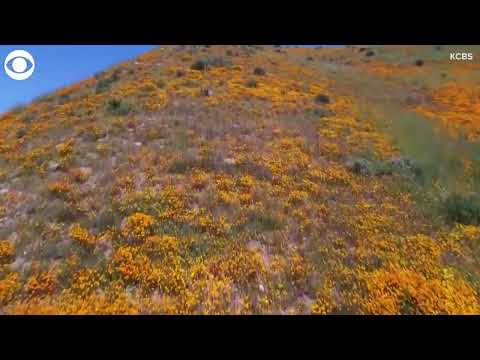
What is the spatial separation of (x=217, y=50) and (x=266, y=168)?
1741cm

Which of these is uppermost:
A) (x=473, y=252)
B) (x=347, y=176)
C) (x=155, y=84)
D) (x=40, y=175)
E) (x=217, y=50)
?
(x=217, y=50)

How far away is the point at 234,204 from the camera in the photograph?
7.26 metres

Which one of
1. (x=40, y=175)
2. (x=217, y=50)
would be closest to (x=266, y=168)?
(x=40, y=175)

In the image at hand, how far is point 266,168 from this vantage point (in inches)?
347

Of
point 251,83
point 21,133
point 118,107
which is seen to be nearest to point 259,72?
point 251,83

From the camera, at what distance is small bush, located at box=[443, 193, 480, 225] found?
7.18 m

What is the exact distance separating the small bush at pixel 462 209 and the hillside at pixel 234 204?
1.4 inches

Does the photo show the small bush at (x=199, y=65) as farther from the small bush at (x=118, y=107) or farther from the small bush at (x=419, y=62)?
the small bush at (x=419, y=62)

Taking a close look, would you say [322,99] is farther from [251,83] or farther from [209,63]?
[209,63]

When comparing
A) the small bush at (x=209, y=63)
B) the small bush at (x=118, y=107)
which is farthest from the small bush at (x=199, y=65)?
the small bush at (x=118, y=107)

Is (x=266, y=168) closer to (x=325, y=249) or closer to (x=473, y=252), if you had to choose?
(x=325, y=249)

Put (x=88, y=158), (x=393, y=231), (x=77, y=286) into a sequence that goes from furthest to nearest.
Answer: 1. (x=88, y=158)
2. (x=393, y=231)
3. (x=77, y=286)

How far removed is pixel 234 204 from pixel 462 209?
571cm
